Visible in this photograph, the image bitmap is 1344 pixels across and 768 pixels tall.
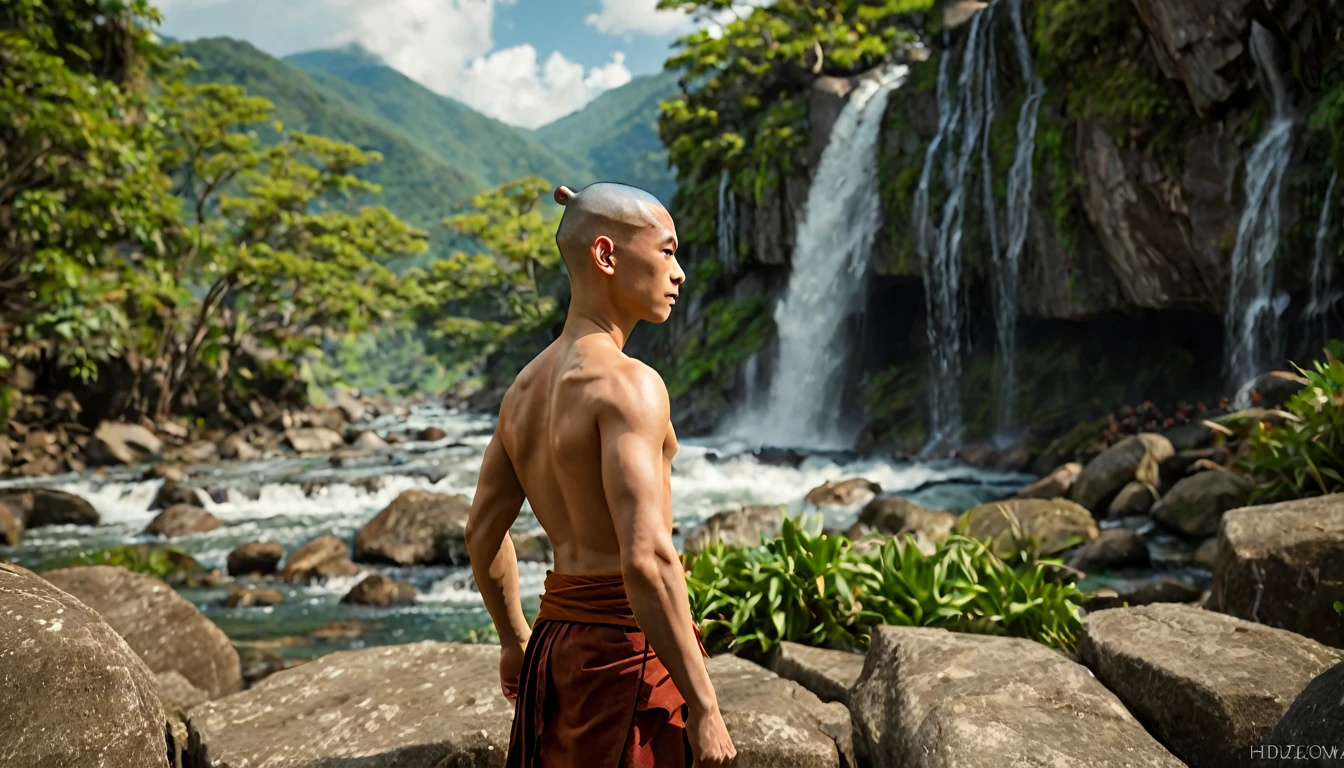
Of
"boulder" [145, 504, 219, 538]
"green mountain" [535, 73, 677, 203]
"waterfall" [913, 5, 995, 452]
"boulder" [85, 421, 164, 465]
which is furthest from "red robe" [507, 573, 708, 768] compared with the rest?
"green mountain" [535, 73, 677, 203]

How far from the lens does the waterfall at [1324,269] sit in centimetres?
1123

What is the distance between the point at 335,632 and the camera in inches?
357

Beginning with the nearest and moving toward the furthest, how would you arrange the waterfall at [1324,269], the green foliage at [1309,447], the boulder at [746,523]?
the green foliage at [1309,447] → the boulder at [746,523] → the waterfall at [1324,269]

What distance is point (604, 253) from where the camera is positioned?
2.19m

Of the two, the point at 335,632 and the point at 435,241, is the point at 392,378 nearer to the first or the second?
the point at 435,241

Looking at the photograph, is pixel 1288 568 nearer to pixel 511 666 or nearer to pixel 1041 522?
pixel 511 666

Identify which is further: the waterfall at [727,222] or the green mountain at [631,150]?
the green mountain at [631,150]

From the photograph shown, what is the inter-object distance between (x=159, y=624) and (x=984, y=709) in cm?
501

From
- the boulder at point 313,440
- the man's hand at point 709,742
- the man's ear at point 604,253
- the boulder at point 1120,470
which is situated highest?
the man's ear at point 604,253

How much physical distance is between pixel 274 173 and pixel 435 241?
7284 cm

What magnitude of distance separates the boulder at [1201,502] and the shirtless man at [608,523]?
28.5 feet

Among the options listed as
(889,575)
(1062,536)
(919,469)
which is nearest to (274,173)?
(919,469)

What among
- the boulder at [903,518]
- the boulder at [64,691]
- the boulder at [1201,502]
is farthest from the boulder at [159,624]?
the boulder at [1201,502]

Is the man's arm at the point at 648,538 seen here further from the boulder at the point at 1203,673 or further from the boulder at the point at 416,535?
the boulder at the point at 416,535
